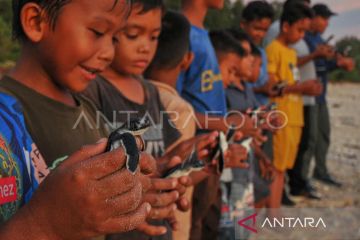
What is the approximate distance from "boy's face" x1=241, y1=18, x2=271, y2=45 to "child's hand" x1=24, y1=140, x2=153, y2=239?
470 cm

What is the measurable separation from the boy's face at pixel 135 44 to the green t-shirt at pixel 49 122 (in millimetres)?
675

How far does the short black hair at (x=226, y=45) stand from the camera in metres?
3.79

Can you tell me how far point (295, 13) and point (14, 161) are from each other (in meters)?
4.79

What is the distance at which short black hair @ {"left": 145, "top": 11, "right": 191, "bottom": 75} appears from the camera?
283cm

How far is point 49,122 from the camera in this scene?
1.32 meters

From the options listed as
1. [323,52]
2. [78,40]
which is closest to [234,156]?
[78,40]

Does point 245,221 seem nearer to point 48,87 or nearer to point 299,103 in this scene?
point 299,103

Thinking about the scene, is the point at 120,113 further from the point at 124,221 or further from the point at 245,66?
the point at 245,66

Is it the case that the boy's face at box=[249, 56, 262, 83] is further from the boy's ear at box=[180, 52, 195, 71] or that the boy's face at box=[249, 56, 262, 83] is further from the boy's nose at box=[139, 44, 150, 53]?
the boy's nose at box=[139, 44, 150, 53]

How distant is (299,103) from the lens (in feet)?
17.0

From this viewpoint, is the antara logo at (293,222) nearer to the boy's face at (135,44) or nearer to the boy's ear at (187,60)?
the boy's ear at (187,60)

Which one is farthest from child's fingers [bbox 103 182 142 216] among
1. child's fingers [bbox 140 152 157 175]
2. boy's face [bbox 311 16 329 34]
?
boy's face [bbox 311 16 329 34]

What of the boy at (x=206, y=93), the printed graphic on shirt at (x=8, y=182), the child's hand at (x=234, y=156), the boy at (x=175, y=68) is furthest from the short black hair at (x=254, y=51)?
the printed graphic on shirt at (x=8, y=182)

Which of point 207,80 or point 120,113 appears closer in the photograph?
point 120,113
